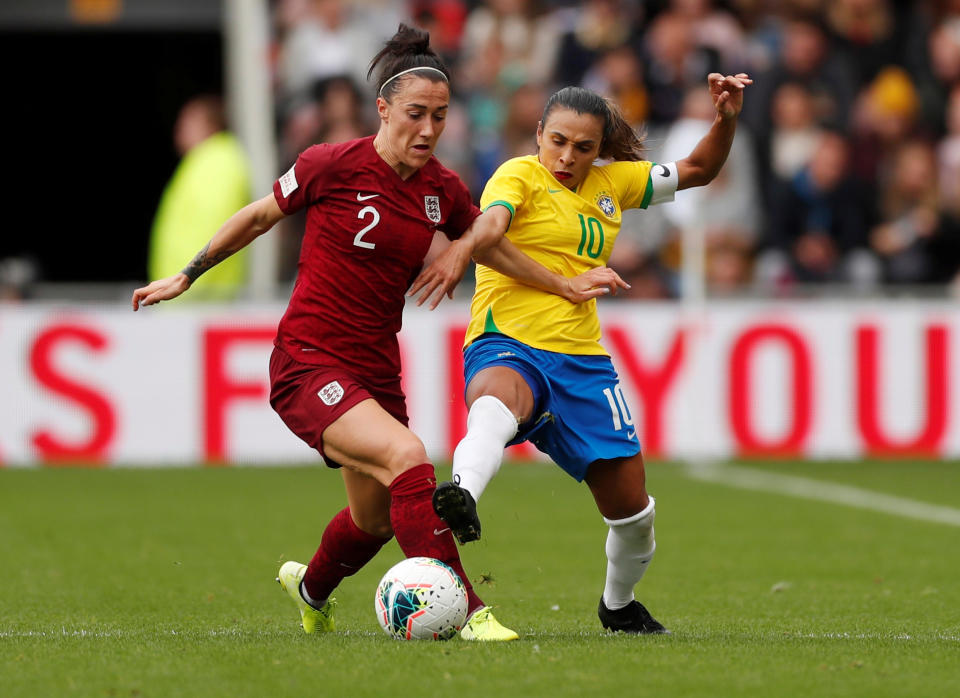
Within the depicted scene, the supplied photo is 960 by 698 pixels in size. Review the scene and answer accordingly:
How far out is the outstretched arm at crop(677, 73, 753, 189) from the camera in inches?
259

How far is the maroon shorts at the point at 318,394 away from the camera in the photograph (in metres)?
5.96

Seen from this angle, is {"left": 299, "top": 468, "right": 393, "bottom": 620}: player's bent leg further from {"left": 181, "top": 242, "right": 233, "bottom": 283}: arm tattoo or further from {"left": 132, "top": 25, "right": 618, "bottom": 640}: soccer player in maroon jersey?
{"left": 181, "top": 242, "right": 233, "bottom": 283}: arm tattoo

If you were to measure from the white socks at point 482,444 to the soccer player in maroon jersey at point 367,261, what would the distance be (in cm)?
14

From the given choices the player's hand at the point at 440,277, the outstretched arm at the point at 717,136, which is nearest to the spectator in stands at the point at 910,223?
the outstretched arm at the point at 717,136

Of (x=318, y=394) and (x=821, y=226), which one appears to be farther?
(x=821, y=226)

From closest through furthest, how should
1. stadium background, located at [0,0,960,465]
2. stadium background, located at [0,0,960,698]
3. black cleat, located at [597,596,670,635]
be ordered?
black cleat, located at [597,596,670,635] < stadium background, located at [0,0,960,698] < stadium background, located at [0,0,960,465]

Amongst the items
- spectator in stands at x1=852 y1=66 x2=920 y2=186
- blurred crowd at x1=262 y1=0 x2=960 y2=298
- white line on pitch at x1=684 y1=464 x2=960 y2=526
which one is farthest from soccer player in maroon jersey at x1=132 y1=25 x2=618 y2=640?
spectator in stands at x1=852 y1=66 x2=920 y2=186

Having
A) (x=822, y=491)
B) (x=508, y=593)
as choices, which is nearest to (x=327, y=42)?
(x=822, y=491)

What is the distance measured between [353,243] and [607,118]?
1133 mm

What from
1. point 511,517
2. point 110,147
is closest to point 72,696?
point 511,517

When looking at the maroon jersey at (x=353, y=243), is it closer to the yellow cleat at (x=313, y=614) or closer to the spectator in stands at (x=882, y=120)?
the yellow cleat at (x=313, y=614)

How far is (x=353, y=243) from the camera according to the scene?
6.07 m

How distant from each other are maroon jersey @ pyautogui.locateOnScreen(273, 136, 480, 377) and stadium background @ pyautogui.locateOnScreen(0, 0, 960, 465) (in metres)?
7.06

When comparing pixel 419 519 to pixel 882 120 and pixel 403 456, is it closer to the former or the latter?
pixel 403 456
